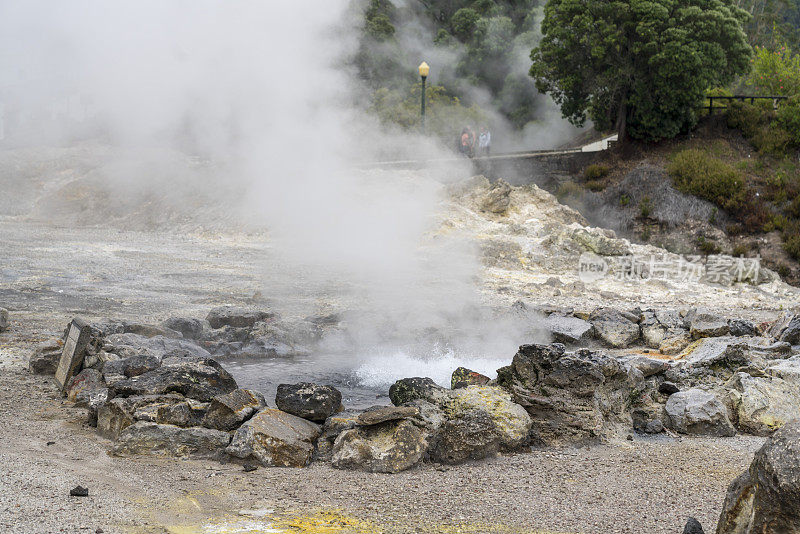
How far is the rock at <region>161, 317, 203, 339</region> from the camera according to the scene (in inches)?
327

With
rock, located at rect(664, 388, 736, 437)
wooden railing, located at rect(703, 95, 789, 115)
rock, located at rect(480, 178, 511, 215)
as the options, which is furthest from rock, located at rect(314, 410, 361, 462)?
wooden railing, located at rect(703, 95, 789, 115)

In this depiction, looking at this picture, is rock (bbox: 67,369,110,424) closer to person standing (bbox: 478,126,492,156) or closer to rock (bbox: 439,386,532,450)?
rock (bbox: 439,386,532,450)

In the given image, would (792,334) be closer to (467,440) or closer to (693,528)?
(467,440)

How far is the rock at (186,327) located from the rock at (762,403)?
219 inches

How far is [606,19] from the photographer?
19859 mm

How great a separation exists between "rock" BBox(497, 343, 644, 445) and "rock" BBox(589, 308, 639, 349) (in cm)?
307

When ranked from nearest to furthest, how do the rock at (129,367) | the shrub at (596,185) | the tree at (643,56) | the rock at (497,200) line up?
the rock at (129,367) < the rock at (497,200) < the tree at (643,56) < the shrub at (596,185)

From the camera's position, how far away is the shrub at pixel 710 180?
1808cm

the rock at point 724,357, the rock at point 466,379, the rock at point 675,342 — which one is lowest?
the rock at point 675,342

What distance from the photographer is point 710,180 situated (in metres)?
18.4

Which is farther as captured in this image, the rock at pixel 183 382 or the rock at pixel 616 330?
the rock at pixel 616 330

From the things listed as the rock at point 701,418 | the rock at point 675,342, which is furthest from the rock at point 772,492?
the rock at point 675,342

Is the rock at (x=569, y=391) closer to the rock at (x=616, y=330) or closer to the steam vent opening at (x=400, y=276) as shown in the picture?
the steam vent opening at (x=400, y=276)

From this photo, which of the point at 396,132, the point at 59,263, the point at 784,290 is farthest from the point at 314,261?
the point at 784,290
